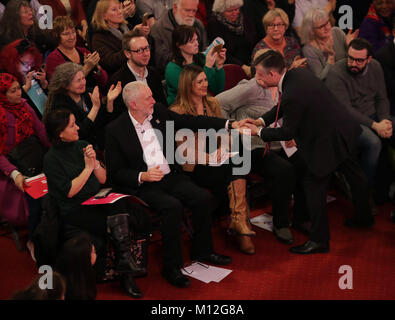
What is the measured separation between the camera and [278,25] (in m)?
5.72

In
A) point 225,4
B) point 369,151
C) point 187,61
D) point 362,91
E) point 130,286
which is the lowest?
point 130,286

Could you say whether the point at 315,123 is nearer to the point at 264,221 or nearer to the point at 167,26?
the point at 264,221

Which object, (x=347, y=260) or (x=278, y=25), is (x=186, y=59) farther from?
(x=347, y=260)

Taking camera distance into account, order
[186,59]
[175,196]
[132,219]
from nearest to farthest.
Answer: [132,219]
[175,196]
[186,59]

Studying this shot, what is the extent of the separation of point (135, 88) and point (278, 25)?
209 centimetres

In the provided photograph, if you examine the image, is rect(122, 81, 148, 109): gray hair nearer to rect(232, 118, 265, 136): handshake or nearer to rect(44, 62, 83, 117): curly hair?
rect(44, 62, 83, 117): curly hair

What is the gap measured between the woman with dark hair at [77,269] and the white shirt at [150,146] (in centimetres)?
124

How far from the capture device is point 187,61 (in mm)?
5203

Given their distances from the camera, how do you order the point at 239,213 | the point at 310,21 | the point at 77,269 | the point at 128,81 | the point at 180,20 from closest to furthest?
the point at 77,269
the point at 239,213
the point at 128,81
the point at 180,20
the point at 310,21

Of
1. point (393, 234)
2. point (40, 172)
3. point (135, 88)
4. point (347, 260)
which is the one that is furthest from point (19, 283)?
point (393, 234)

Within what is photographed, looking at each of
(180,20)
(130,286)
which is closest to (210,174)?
(130,286)

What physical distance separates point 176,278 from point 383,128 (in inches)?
93.9

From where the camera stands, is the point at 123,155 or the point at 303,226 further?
the point at 303,226

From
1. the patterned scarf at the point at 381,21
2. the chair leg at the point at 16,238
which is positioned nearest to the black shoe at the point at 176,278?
the chair leg at the point at 16,238
